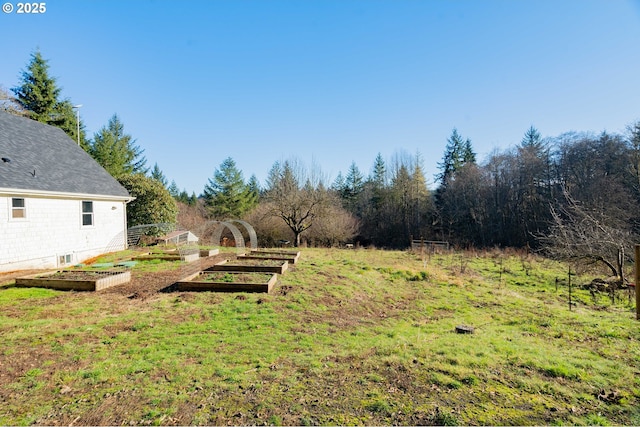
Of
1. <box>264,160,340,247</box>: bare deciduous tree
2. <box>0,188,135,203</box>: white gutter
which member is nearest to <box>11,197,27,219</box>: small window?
<box>0,188,135,203</box>: white gutter

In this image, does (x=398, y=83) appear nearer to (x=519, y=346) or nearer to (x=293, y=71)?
(x=293, y=71)

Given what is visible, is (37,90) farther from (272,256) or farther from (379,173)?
(379,173)

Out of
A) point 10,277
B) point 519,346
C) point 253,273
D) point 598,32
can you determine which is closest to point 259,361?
point 519,346

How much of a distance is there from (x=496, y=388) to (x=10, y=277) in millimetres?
11305

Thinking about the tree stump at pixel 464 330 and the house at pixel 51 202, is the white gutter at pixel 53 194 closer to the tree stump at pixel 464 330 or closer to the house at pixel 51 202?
the house at pixel 51 202

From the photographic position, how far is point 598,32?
6.48m

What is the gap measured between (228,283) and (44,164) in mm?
9675

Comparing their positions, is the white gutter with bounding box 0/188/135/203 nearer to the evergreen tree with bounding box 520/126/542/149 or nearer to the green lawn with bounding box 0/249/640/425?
the green lawn with bounding box 0/249/640/425

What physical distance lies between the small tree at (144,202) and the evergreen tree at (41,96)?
400 inches

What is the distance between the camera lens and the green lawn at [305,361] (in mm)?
2689

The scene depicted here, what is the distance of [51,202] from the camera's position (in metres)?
9.99

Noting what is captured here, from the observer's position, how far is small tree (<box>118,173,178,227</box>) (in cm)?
1534

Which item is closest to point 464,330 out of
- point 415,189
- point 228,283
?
point 228,283

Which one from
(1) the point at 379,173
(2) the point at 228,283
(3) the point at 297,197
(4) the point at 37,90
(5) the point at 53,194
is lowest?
(2) the point at 228,283
